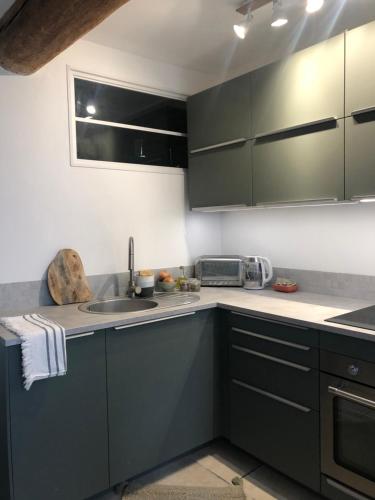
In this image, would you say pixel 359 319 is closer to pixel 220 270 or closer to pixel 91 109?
pixel 220 270

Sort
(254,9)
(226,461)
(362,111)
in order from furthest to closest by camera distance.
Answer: (226,461)
(254,9)
(362,111)

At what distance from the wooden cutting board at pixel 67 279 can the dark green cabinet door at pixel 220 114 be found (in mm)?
1135

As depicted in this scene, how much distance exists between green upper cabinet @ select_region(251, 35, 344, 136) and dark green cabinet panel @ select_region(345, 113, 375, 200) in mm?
106

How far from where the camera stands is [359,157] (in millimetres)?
1858

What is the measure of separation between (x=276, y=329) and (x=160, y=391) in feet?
2.23

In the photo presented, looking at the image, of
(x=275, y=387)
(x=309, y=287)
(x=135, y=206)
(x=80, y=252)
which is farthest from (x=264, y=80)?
(x=275, y=387)

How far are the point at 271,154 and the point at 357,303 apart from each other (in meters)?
0.95

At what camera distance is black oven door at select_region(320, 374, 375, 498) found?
1.61 metres

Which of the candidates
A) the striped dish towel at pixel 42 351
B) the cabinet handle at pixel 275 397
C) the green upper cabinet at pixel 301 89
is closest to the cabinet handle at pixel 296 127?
the green upper cabinet at pixel 301 89

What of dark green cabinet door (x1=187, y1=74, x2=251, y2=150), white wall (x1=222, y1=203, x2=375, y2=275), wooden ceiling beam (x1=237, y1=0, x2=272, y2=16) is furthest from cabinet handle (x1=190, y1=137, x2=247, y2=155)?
wooden ceiling beam (x1=237, y1=0, x2=272, y2=16)

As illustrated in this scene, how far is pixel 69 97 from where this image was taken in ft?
7.68

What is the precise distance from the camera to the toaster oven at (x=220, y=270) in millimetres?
2750

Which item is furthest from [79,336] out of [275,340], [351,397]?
[351,397]

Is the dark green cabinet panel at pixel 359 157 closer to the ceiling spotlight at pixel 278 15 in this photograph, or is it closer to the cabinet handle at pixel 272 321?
the ceiling spotlight at pixel 278 15
